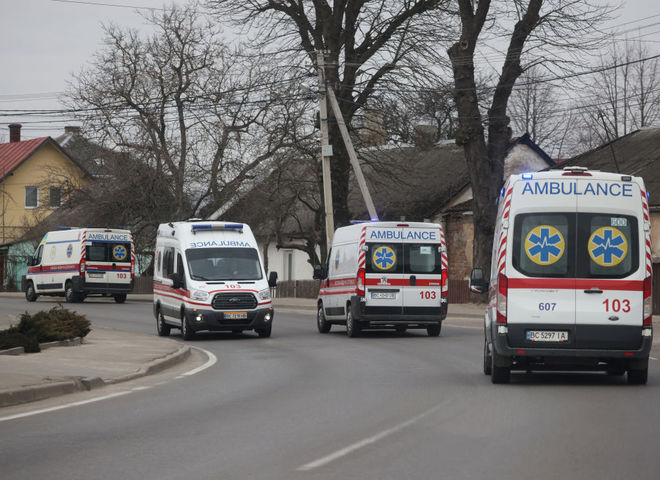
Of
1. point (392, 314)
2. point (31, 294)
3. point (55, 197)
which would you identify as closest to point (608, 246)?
point (392, 314)

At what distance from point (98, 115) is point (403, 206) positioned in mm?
14666

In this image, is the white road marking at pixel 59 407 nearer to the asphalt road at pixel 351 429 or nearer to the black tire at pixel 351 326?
Result: the asphalt road at pixel 351 429

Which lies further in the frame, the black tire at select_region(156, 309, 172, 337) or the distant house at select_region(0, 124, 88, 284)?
the distant house at select_region(0, 124, 88, 284)

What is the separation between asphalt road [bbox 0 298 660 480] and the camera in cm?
809

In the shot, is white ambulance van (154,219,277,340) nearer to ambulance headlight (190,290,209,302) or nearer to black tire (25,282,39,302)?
ambulance headlight (190,290,209,302)

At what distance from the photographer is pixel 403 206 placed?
52.4m

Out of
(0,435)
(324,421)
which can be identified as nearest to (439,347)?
(324,421)

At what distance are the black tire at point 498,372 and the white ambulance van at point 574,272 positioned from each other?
0.24 feet

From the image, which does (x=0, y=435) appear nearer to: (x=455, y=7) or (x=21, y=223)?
(x=455, y=7)

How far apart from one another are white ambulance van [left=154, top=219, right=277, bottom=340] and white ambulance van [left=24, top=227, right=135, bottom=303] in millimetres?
17297

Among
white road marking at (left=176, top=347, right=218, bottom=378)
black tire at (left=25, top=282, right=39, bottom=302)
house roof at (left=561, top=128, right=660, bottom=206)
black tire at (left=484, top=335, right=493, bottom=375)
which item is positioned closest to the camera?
black tire at (left=484, top=335, right=493, bottom=375)

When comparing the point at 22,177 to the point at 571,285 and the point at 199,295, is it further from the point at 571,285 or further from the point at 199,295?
the point at 571,285

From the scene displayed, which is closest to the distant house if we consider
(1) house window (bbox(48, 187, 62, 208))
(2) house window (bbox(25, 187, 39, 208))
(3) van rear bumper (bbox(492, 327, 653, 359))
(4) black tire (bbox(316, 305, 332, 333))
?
(2) house window (bbox(25, 187, 39, 208))

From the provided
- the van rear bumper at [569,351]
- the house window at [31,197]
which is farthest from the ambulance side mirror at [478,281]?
the house window at [31,197]
